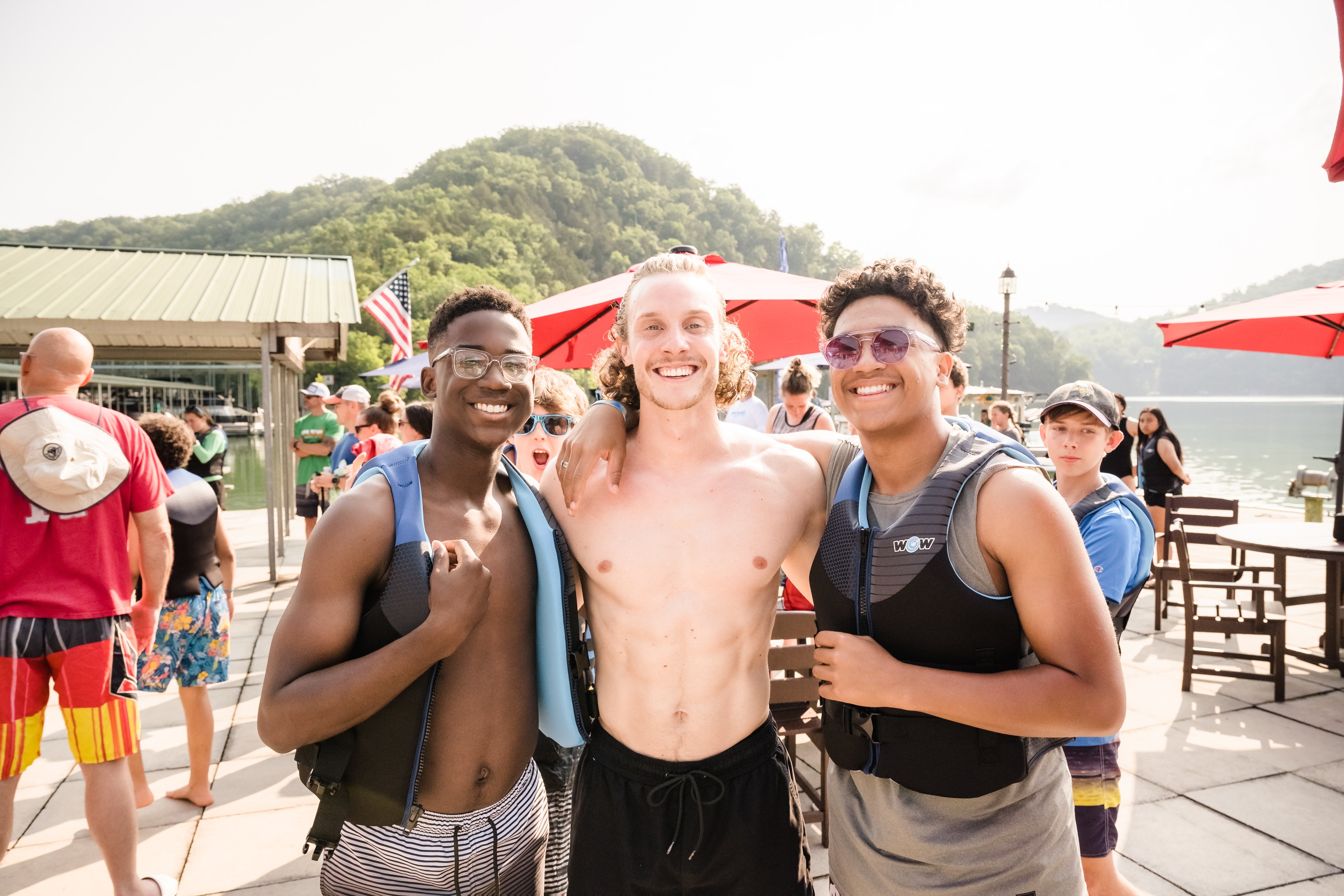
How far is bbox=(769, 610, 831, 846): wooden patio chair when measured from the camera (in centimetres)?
359

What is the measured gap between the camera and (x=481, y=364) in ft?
6.42

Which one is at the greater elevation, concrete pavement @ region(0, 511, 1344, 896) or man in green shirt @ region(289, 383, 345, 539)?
man in green shirt @ region(289, 383, 345, 539)

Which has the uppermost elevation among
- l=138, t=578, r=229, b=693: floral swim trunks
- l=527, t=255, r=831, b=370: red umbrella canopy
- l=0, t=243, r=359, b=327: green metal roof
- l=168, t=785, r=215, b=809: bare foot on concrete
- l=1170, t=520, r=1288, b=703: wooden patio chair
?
l=0, t=243, r=359, b=327: green metal roof

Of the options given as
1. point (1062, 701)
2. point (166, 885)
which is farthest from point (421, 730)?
point (166, 885)

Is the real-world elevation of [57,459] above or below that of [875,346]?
below

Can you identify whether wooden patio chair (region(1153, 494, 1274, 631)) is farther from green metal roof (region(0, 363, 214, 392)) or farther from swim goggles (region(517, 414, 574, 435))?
green metal roof (region(0, 363, 214, 392))

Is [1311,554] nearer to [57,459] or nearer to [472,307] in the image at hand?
[472,307]

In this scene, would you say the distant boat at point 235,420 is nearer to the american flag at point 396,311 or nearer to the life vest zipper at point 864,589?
the american flag at point 396,311

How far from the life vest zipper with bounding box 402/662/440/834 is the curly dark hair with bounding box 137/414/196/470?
3364 mm

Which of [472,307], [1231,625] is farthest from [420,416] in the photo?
[1231,625]

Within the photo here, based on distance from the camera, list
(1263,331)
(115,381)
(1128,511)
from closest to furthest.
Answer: (1128,511), (1263,331), (115,381)

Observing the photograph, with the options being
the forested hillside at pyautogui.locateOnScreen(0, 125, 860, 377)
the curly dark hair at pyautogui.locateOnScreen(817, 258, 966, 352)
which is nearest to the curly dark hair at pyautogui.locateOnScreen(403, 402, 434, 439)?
the curly dark hair at pyautogui.locateOnScreen(817, 258, 966, 352)

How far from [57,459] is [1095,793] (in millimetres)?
4251

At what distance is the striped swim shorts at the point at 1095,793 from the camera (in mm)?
2586
